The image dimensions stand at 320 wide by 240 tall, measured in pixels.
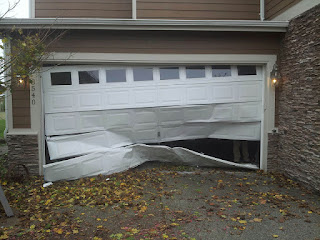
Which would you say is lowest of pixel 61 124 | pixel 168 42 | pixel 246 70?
pixel 61 124

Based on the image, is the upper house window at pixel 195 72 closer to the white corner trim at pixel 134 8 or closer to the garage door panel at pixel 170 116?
the garage door panel at pixel 170 116

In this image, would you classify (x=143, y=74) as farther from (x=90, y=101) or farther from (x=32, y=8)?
(x=32, y=8)

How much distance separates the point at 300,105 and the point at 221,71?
6.40 feet

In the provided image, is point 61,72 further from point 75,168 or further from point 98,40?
point 75,168

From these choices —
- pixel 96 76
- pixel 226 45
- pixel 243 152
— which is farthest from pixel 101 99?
pixel 243 152

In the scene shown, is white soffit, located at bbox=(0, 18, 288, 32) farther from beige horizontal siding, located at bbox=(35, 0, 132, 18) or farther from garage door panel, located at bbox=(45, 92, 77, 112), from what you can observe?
garage door panel, located at bbox=(45, 92, 77, 112)

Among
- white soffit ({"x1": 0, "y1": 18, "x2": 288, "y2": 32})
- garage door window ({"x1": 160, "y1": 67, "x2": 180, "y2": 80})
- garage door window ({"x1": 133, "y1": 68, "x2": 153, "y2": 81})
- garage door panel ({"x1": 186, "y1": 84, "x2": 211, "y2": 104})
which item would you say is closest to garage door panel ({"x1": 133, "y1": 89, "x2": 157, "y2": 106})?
garage door window ({"x1": 133, "y1": 68, "x2": 153, "y2": 81})

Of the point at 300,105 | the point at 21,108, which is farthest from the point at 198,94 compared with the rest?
the point at 21,108

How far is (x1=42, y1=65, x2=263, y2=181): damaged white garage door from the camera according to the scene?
620 centimetres

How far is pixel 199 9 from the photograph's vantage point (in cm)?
654

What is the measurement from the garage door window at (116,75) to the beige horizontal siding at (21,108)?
182 centimetres

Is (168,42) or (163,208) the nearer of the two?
(163,208)

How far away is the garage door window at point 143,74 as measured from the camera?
21.0 feet

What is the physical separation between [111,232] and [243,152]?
14.6 feet
